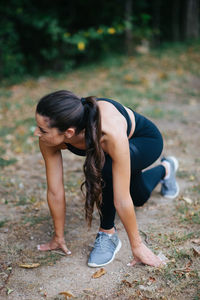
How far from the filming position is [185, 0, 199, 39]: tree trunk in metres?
11.2

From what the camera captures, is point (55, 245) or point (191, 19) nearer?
point (55, 245)

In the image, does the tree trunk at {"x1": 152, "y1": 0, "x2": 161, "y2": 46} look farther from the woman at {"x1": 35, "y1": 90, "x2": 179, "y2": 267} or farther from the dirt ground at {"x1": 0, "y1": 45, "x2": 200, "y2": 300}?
the woman at {"x1": 35, "y1": 90, "x2": 179, "y2": 267}

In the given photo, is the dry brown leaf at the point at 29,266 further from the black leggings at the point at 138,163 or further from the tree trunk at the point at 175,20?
the tree trunk at the point at 175,20

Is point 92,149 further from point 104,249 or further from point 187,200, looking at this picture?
point 187,200

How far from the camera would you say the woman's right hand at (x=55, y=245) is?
2.54 meters

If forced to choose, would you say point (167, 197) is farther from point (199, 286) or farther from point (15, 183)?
point (15, 183)

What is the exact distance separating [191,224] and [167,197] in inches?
19.7

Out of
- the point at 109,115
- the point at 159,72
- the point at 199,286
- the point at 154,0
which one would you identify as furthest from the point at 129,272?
the point at 154,0

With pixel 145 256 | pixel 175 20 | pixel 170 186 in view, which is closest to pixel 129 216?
pixel 145 256

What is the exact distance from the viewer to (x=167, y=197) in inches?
129

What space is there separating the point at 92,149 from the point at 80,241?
0.98 m

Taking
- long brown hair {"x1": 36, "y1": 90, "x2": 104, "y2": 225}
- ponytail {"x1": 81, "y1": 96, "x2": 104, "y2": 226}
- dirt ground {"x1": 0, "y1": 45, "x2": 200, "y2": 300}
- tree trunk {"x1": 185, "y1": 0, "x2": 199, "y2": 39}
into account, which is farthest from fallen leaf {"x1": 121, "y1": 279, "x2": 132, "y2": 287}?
tree trunk {"x1": 185, "y1": 0, "x2": 199, "y2": 39}

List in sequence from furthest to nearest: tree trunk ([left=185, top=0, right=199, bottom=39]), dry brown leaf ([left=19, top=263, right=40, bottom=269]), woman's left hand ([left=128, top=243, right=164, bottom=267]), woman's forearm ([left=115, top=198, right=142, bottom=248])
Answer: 1. tree trunk ([left=185, top=0, right=199, bottom=39])
2. dry brown leaf ([left=19, top=263, right=40, bottom=269])
3. woman's left hand ([left=128, top=243, right=164, bottom=267])
4. woman's forearm ([left=115, top=198, right=142, bottom=248])

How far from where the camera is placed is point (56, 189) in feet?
8.13
